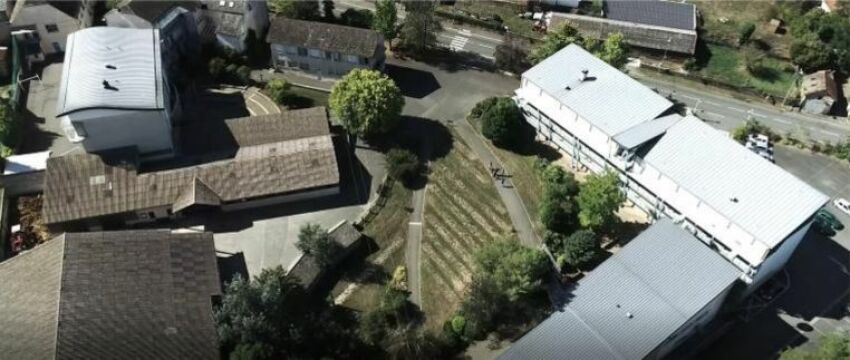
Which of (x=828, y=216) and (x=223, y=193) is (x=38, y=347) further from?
(x=828, y=216)

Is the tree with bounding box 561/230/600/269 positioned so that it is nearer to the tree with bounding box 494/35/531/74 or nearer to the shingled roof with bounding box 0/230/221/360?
the tree with bounding box 494/35/531/74

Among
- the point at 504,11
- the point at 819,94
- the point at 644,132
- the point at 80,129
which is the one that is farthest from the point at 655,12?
the point at 80,129

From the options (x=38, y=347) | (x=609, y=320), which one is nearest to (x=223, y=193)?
(x=38, y=347)

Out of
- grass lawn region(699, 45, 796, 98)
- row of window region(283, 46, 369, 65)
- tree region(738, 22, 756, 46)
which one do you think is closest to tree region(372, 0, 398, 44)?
row of window region(283, 46, 369, 65)

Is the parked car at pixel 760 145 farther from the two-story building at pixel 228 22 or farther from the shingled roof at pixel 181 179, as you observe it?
the two-story building at pixel 228 22

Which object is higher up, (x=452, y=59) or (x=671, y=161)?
(x=671, y=161)

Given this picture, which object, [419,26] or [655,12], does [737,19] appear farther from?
[419,26]
